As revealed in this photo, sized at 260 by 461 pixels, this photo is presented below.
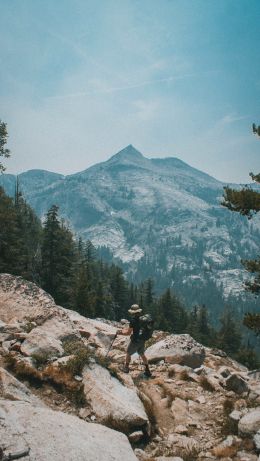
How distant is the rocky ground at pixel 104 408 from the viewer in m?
6.52

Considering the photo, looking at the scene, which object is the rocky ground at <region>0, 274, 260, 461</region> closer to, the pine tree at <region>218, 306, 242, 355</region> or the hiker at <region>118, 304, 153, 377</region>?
the hiker at <region>118, 304, 153, 377</region>

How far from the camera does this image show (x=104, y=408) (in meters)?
9.20

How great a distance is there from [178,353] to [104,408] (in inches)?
331

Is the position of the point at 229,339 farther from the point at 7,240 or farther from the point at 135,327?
the point at 135,327

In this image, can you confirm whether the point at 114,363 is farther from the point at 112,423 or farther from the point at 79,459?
the point at 79,459

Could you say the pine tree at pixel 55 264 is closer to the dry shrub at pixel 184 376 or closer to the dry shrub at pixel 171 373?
the dry shrub at pixel 171 373

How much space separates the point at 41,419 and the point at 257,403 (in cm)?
739

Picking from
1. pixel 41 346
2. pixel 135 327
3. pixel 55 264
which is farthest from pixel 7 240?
pixel 41 346

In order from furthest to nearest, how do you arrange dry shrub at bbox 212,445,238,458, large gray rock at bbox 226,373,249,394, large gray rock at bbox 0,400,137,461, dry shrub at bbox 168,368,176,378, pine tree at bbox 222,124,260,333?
1. pine tree at bbox 222,124,260,333
2. dry shrub at bbox 168,368,176,378
3. large gray rock at bbox 226,373,249,394
4. dry shrub at bbox 212,445,238,458
5. large gray rock at bbox 0,400,137,461

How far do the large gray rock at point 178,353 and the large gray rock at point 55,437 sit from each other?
9573 mm

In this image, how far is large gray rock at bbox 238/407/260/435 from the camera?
8961 millimetres

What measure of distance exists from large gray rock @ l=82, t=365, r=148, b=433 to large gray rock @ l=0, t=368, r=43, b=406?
166cm

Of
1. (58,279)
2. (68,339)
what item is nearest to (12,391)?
(68,339)

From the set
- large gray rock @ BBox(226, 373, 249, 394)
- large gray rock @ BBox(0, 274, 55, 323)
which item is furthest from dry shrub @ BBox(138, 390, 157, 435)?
large gray rock @ BBox(0, 274, 55, 323)
